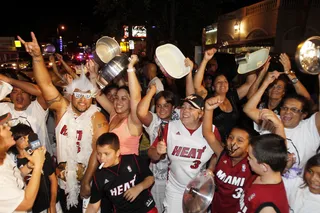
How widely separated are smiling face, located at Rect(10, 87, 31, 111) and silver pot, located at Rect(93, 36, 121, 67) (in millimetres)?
1136

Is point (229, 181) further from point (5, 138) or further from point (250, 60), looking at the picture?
point (5, 138)

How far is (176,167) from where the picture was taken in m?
3.11

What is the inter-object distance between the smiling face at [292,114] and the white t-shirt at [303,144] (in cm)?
10

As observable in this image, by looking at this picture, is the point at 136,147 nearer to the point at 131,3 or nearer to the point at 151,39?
the point at 131,3

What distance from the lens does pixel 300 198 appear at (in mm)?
2615

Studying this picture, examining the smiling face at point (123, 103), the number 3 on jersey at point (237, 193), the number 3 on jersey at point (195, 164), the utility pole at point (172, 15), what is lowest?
the number 3 on jersey at point (237, 193)

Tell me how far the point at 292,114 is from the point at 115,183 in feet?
Result: 6.80

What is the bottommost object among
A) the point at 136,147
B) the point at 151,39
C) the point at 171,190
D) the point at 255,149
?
the point at 171,190

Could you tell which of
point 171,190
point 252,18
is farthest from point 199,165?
point 252,18

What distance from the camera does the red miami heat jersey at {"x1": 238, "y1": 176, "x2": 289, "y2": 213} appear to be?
2.11 metres

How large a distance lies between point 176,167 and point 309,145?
4.79 feet

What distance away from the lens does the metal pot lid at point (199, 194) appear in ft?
8.40

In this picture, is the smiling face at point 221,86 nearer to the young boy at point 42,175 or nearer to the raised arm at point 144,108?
the raised arm at point 144,108

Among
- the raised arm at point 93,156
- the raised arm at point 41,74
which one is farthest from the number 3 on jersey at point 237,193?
the raised arm at point 41,74
